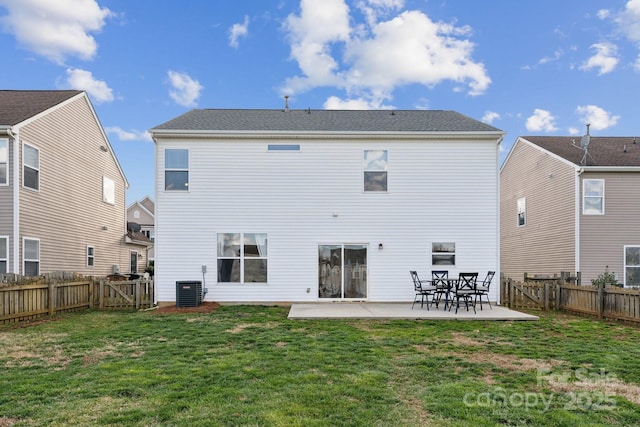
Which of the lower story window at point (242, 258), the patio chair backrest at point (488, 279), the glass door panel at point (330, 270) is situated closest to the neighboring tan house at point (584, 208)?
the patio chair backrest at point (488, 279)

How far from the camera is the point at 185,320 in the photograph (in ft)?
30.5

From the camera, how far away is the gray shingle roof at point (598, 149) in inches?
604

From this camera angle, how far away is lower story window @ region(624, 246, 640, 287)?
15000 mm

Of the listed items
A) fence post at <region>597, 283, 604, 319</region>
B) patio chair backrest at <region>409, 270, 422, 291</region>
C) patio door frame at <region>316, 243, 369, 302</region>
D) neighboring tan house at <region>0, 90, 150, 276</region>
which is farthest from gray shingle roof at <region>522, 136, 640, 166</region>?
neighboring tan house at <region>0, 90, 150, 276</region>

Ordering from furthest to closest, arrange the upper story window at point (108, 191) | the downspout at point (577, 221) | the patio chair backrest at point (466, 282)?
the upper story window at point (108, 191) → the downspout at point (577, 221) → the patio chair backrest at point (466, 282)

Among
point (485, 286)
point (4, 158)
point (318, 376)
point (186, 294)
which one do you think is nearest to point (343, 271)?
point (485, 286)

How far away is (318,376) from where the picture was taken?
15.6ft

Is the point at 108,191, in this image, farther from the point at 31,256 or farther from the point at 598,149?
the point at 598,149

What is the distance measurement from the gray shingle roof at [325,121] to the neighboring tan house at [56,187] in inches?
179

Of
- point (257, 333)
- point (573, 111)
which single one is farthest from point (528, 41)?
point (257, 333)

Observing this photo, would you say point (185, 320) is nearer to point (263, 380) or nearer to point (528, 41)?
point (263, 380)

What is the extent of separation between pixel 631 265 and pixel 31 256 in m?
21.1

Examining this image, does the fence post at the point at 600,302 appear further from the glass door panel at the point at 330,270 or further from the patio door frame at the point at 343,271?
the glass door panel at the point at 330,270

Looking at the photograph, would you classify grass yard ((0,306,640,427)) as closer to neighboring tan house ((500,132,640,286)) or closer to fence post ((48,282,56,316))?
fence post ((48,282,56,316))
